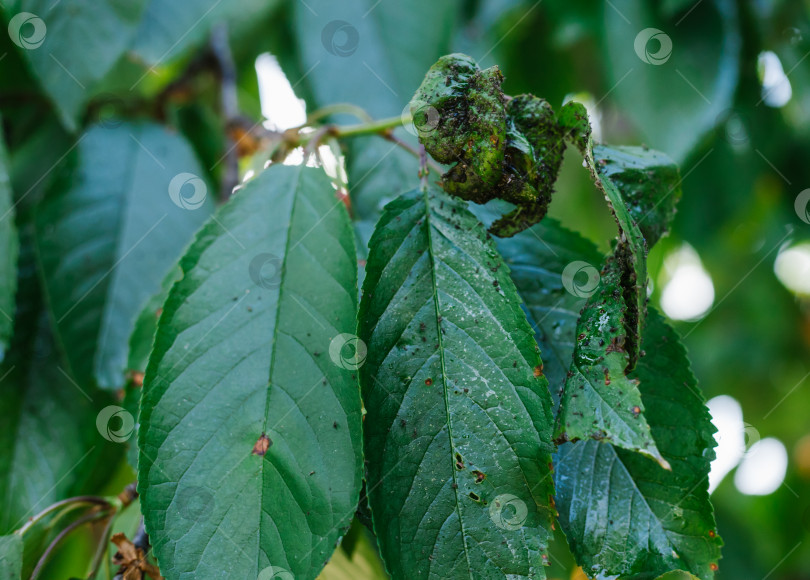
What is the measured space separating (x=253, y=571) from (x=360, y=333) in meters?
0.22

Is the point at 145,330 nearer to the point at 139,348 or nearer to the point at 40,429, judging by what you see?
the point at 139,348

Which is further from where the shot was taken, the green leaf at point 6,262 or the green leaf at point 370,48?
the green leaf at point 370,48

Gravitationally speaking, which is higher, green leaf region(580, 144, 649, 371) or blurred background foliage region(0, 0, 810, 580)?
blurred background foliage region(0, 0, 810, 580)

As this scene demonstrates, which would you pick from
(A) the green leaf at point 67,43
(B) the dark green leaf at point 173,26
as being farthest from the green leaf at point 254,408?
(B) the dark green leaf at point 173,26

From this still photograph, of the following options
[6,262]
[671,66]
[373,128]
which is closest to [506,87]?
[671,66]

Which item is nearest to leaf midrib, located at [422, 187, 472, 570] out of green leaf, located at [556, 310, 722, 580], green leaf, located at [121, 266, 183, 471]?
green leaf, located at [556, 310, 722, 580]

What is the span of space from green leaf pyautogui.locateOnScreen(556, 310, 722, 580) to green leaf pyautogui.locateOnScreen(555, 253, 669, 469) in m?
0.11

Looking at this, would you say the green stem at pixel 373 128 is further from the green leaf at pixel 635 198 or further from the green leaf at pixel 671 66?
the green leaf at pixel 671 66

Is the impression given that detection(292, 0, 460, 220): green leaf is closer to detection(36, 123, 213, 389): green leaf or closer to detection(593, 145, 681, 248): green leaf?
detection(36, 123, 213, 389): green leaf

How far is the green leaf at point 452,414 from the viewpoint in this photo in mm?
542

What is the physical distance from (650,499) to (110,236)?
0.87 metres

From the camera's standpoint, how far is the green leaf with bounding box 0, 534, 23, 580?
64cm

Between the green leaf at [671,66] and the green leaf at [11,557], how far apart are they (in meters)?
1.17

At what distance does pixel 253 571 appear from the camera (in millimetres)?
547
